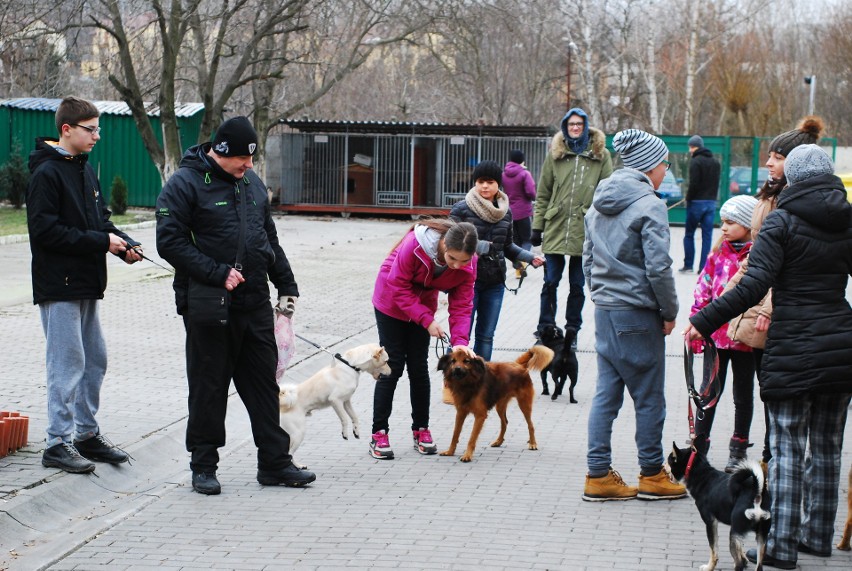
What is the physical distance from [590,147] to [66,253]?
6.16 meters

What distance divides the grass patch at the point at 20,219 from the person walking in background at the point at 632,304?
1672 centimetres

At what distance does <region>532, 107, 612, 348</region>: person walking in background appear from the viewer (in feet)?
35.3

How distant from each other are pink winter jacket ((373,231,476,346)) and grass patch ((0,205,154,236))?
50.3 feet

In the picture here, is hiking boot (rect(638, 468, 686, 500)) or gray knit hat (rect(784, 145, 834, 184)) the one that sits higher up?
gray knit hat (rect(784, 145, 834, 184))

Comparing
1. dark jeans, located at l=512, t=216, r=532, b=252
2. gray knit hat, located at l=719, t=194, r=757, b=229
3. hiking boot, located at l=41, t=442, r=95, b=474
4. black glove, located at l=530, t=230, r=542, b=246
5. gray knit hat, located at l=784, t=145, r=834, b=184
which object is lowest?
hiking boot, located at l=41, t=442, r=95, b=474

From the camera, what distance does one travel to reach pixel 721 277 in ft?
22.1

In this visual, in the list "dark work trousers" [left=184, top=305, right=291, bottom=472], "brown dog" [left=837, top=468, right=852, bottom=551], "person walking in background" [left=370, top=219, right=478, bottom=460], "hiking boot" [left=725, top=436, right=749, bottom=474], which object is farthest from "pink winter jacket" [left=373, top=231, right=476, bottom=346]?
"brown dog" [left=837, top=468, right=852, bottom=551]

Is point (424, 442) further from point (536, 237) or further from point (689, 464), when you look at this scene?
point (536, 237)

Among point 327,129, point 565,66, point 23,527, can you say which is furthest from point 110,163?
point 23,527

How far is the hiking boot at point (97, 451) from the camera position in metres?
6.62

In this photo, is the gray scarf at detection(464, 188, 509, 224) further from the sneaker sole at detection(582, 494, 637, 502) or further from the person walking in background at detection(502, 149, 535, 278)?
the person walking in background at detection(502, 149, 535, 278)

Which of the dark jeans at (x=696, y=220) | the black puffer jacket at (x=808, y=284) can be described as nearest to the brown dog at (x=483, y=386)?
the black puffer jacket at (x=808, y=284)

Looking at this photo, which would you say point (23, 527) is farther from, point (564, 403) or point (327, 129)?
point (327, 129)

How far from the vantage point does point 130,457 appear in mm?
6902
